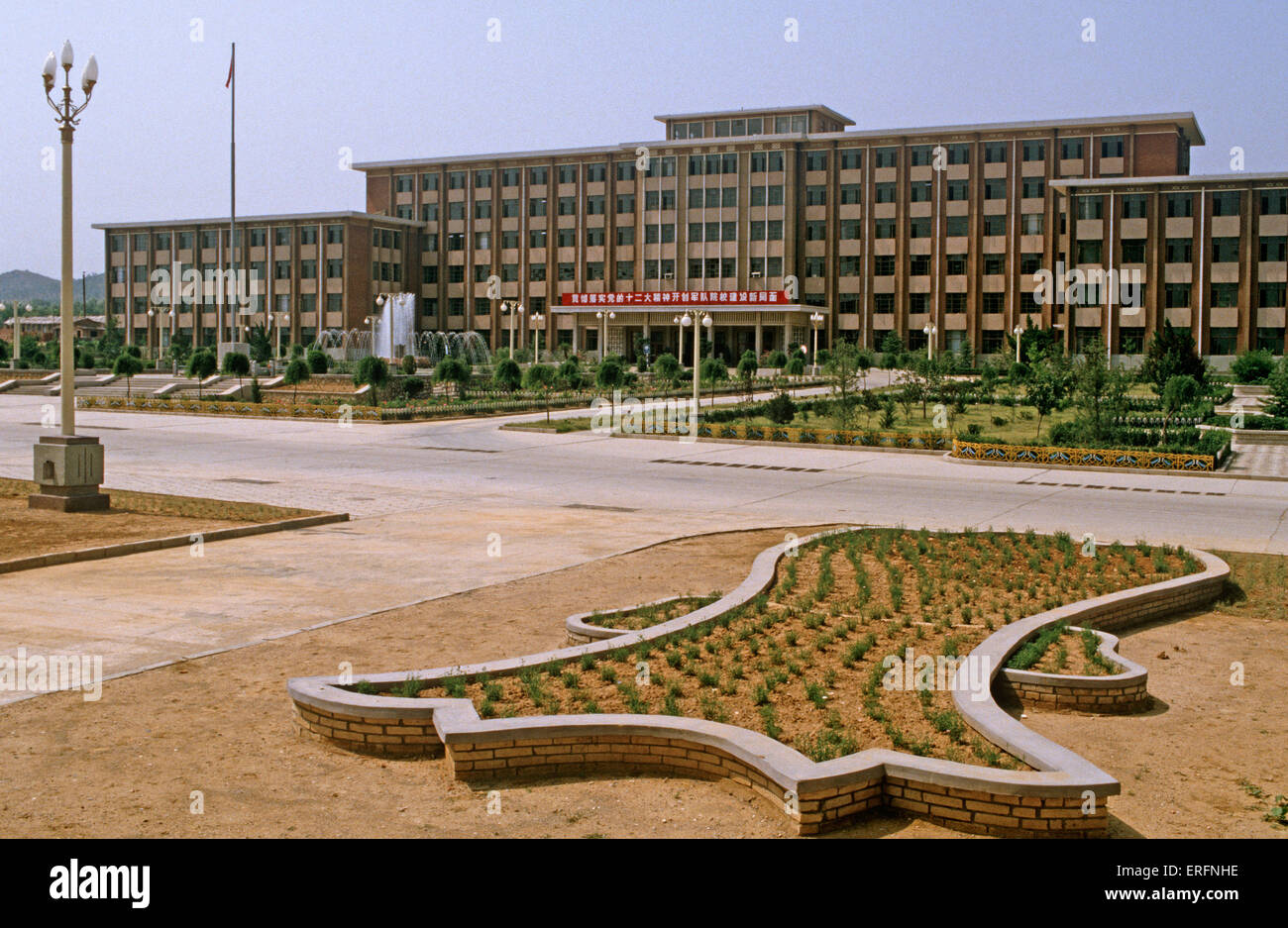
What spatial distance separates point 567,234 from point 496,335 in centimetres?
944

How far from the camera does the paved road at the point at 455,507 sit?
1102 centimetres

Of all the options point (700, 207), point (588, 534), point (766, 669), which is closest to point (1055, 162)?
point (700, 207)

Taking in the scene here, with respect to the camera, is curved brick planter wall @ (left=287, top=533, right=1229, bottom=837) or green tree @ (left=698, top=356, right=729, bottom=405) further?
green tree @ (left=698, top=356, right=729, bottom=405)

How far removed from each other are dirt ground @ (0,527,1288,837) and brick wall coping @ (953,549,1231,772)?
42 centimetres

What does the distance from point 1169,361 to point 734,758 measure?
40147 mm

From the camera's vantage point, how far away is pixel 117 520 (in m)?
16.1

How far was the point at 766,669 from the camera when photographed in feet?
28.2

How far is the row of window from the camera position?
300ft

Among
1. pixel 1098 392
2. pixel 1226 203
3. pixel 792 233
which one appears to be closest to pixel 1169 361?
pixel 1098 392

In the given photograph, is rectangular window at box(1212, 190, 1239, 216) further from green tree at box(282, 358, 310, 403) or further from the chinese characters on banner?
green tree at box(282, 358, 310, 403)

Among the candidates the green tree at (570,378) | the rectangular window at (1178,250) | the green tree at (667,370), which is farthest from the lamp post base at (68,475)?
the rectangular window at (1178,250)

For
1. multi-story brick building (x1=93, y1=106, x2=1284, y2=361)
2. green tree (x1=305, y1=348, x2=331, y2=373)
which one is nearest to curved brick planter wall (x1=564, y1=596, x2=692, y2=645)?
green tree (x1=305, y1=348, x2=331, y2=373)

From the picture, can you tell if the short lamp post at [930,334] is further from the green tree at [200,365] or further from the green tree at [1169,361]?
the green tree at [200,365]
